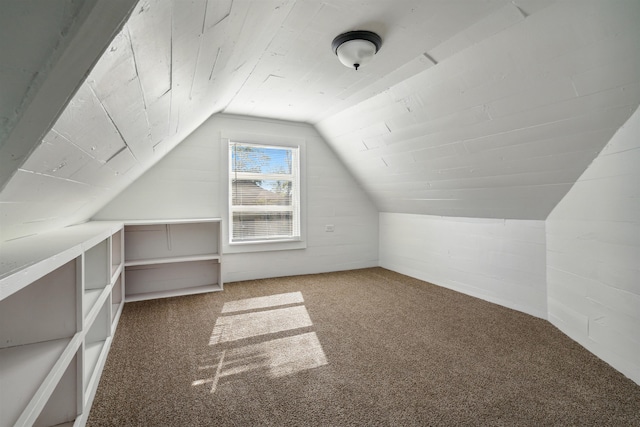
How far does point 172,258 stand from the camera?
3352 millimetres

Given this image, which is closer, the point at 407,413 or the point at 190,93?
the point at 407,413

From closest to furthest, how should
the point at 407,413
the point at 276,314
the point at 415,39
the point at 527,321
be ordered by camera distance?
the point at 407,413, the point at 415,39, the point at 527,321, the point at 276,314

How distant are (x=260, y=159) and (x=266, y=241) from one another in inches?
42.4

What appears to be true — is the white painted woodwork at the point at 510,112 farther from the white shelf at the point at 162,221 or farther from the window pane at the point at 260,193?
the white shelf at the point at 162,221

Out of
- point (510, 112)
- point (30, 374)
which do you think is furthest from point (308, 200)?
point (30, 374)

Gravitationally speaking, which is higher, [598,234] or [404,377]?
[598,234]

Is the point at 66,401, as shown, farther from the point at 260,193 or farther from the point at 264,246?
the point at 260,193

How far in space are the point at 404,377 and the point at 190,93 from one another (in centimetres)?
200

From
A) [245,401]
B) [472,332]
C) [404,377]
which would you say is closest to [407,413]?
[404,377]

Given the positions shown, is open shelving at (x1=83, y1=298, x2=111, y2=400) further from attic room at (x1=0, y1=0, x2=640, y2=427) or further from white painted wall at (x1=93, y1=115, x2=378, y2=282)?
white painted wall at (x1=93, y1=115, x2=378, y2=282)

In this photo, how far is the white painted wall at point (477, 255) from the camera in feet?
9.26

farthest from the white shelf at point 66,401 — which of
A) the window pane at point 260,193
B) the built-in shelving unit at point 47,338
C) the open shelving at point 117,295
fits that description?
the window pane at point 260,193

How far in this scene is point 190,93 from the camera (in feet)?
A: 5.62

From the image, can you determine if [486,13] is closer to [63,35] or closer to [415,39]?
[415,39]
